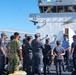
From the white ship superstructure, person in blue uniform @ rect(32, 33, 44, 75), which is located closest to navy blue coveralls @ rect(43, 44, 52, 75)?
person in blue uniform @ rect(32, 33, 44, 75)

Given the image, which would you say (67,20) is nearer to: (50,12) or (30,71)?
(50,12)

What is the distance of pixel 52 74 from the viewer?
14141mm

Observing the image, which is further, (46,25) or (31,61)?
(46,25)

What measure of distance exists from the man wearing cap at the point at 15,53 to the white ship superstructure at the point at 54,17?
42.6ft

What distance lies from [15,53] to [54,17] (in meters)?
13.7

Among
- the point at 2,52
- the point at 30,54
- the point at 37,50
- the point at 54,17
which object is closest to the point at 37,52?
the point at 37,50

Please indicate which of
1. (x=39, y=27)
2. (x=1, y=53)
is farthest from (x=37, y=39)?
(x=39, y=27)

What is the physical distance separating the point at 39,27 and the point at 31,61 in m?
12.7

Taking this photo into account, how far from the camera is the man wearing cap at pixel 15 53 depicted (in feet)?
38.1

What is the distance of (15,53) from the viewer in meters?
11.8

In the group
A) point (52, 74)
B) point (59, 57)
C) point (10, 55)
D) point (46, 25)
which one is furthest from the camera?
point (46, 25)

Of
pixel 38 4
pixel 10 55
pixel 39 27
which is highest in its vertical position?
pixel 38 4

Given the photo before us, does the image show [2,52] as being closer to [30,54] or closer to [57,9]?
[30,54]

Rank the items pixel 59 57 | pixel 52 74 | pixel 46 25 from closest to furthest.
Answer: pixel 59 57 → pixel 52 74 → pixel 46 25
